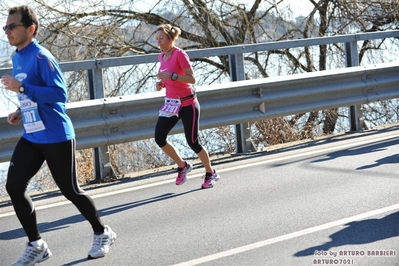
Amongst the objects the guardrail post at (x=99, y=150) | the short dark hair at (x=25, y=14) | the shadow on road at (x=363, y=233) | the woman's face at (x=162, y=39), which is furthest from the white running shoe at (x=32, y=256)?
the guardrail post at (x=99, y=150)

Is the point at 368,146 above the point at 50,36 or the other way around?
the other way around

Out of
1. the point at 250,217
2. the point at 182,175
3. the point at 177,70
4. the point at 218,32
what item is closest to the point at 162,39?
the point at 177,70

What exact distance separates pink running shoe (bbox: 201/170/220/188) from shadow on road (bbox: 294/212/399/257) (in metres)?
2.32

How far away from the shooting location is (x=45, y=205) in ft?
26.0

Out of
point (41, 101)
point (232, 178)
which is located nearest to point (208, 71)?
point (232, 178)

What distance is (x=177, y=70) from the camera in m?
8.27

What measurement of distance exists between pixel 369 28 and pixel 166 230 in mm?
10991

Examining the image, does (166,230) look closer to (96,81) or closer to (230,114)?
(96,81)

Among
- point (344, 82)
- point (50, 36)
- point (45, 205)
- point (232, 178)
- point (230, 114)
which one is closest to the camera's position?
point (45, 205)

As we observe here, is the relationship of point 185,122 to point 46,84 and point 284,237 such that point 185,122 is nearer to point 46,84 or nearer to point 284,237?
point 284,237

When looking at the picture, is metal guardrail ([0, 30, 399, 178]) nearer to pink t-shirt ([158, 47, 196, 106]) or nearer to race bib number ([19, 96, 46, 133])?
pink t-shirt ([158, 47, 196, 106])

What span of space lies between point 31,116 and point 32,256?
3.20ft

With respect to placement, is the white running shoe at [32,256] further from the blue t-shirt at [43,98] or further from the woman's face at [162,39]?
A: the woman's face at [162,39]

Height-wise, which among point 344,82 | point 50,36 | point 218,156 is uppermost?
point 50,36
